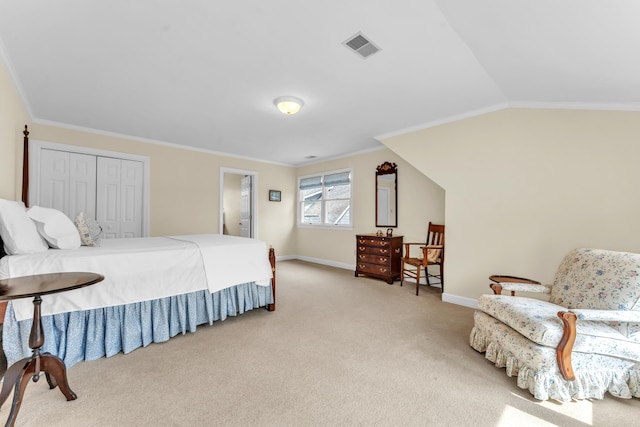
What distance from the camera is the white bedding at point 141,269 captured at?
1954 mm

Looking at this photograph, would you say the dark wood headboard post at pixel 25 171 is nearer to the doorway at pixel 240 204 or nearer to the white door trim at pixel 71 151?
the white door trim at pixel 71 151

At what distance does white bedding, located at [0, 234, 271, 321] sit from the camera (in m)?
1.95

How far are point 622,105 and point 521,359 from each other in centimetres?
267

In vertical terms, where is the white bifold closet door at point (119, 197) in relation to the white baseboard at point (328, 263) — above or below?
above

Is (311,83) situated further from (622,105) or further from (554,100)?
(622,105)

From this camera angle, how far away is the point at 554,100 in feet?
9.50

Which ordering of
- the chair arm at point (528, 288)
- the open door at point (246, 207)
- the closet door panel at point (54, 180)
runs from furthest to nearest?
the open door at point (246, 207), the closet door panel at point (54, 180), the chair arm at point (528, 288)

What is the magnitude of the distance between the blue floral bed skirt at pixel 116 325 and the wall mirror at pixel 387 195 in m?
3.20

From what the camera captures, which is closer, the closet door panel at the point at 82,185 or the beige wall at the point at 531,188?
the beige wall at the point at 531,188

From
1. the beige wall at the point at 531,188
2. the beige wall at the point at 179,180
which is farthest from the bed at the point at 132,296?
the beige wall at the point at 179,180

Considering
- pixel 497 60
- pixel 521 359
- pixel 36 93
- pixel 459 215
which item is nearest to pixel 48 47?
pixel 36 93

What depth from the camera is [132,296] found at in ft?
7.47

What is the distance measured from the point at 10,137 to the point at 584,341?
16.9ft

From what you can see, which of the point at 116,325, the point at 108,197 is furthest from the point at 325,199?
the point at 116,325
